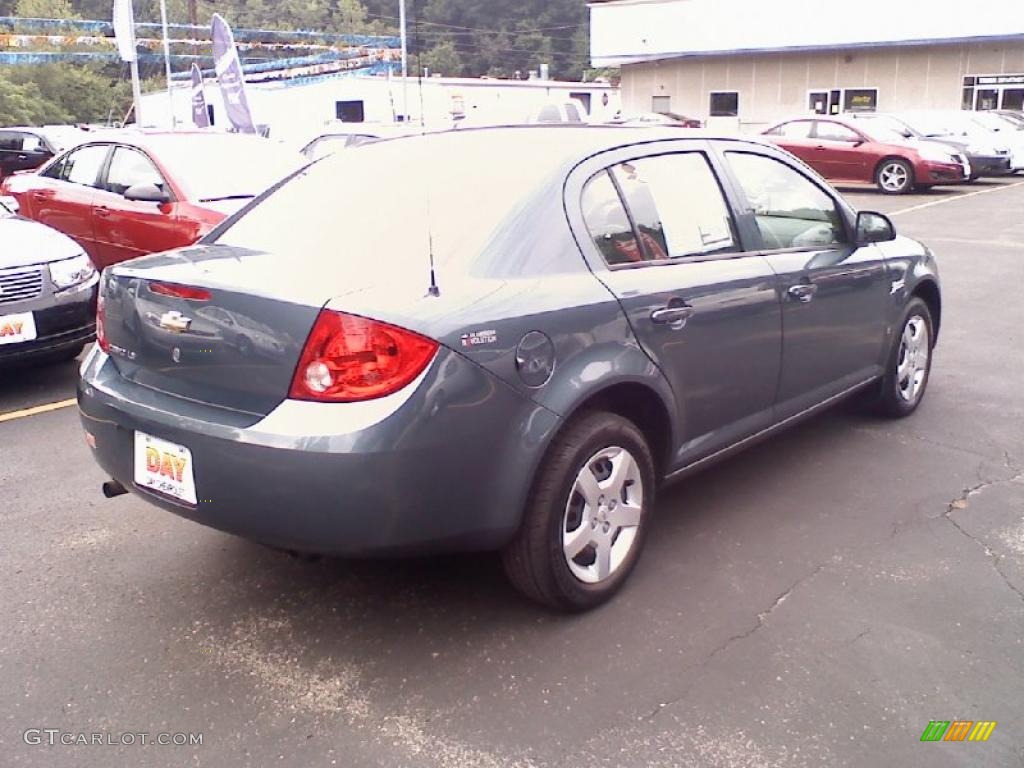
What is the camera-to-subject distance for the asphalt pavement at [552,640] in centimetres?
250

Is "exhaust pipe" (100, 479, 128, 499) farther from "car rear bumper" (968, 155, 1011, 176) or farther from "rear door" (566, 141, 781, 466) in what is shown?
"car rear bumper" (968, 155, 1011, 176)

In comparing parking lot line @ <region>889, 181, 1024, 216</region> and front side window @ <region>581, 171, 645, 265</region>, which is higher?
front side window @ <region>581, 171, 645, 265</region>

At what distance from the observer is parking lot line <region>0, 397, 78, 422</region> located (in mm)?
5289

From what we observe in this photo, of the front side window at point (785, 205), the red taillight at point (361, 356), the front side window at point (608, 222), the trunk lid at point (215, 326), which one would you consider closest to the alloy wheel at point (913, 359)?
the front side window at point (785, 205)

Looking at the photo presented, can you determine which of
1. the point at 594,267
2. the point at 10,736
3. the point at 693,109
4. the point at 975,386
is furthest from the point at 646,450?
the point at 693,109

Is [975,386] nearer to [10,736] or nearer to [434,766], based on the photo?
[434,766]

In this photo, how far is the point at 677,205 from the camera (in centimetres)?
353

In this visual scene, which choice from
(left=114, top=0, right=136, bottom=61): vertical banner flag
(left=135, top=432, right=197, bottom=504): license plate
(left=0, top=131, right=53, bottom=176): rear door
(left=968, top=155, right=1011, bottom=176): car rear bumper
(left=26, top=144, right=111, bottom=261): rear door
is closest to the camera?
(left=135, top=432, right=197, bottom=504): license plate

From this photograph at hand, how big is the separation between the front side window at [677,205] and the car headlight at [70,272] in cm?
377

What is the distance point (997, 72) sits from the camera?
28.6m

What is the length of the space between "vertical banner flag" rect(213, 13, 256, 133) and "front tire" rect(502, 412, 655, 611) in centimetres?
1726

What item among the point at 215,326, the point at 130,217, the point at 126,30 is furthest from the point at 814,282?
the point at 126,30

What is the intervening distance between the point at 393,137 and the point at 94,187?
205 inches

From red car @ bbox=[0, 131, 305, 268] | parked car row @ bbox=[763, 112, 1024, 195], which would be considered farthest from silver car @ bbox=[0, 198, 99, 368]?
parked car row @ bbox=[763, 112, 1024, 195]
